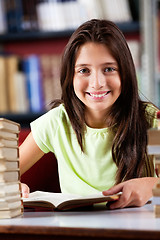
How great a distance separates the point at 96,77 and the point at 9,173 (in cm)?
42

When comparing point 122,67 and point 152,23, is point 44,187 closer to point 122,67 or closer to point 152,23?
point 122,67

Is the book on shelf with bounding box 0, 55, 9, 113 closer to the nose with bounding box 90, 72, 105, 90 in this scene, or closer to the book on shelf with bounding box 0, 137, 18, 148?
the nose with bounding box 90, 72, 105, 90

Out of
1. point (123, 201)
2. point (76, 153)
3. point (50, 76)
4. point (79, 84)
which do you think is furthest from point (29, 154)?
point (50, 76)

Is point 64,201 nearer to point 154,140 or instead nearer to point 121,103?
point 154,140

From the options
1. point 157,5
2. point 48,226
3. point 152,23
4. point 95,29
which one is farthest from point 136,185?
point 157,5

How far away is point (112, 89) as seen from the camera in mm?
1274

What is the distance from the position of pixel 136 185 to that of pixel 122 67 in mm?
363

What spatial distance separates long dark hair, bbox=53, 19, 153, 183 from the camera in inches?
49.8

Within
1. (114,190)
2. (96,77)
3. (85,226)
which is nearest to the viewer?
(85,226)

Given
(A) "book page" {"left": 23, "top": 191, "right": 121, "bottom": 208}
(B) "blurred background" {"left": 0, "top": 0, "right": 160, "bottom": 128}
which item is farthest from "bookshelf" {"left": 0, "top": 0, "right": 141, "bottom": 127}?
(A) "book page" {"left": 23, "top": 191, "right": 121, "bottom": 208}

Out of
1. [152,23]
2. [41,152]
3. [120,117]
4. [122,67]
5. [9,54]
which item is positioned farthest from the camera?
[9,54]

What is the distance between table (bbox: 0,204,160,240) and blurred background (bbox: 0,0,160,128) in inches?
73.2

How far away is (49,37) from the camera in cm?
300

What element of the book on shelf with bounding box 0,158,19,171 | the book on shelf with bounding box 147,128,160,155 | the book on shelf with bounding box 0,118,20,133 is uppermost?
the book on shelf with bounding box 0,118,20,133
